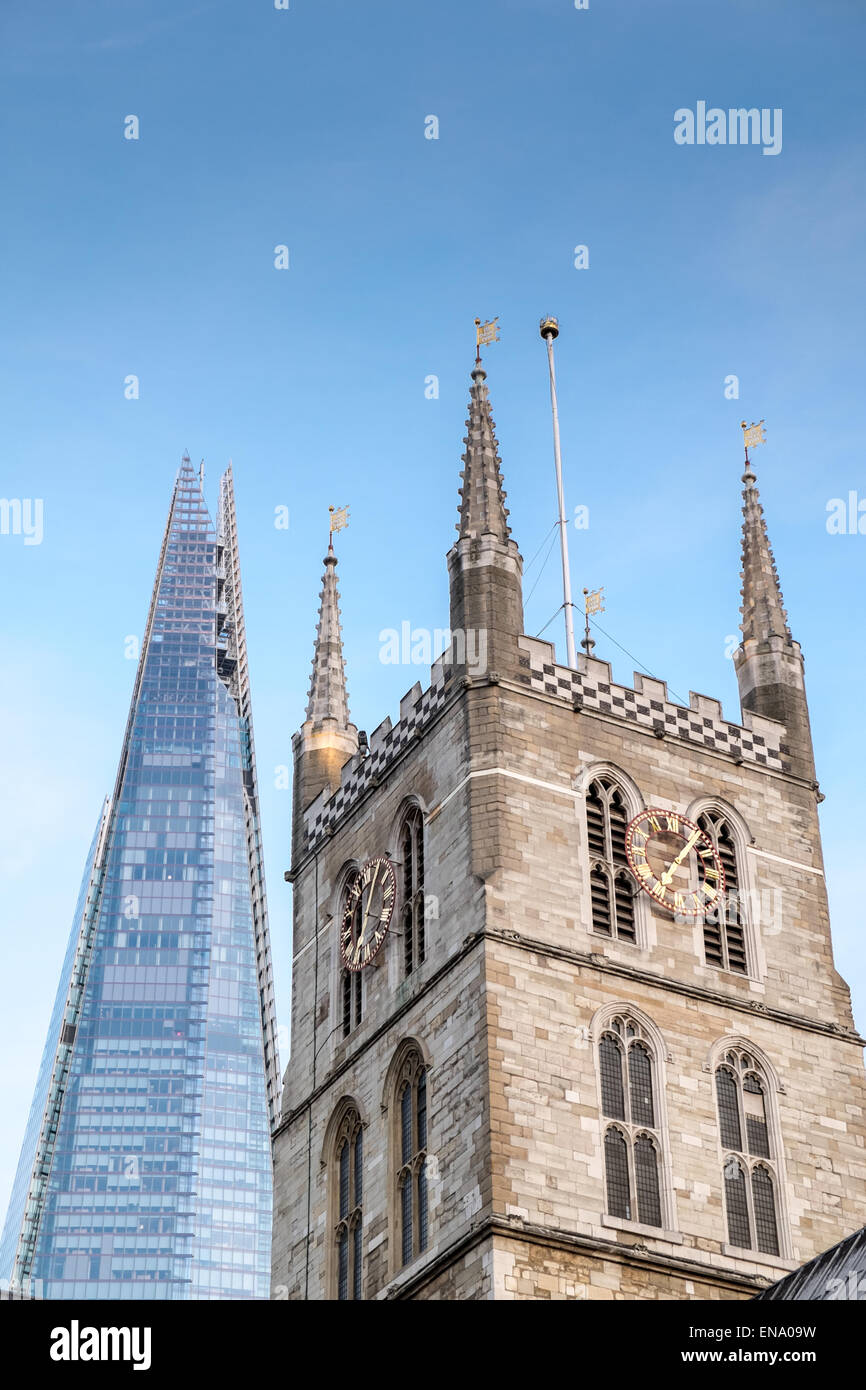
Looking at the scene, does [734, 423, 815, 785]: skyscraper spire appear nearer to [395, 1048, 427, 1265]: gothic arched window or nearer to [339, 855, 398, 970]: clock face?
[339, 855, 398, 970]: clock face

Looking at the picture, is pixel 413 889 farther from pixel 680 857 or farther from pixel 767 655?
pixel 767 655

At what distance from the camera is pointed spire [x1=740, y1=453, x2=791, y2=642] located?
228 ft

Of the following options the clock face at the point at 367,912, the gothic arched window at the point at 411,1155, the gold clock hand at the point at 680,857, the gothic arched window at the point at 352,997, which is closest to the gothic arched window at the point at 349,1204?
the gothic arched window at the point at 411,1155

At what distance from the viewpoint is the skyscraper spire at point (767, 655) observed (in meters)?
67.5

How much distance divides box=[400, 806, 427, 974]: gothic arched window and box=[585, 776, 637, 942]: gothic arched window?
4.60 m

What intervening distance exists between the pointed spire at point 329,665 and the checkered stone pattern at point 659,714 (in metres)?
11.1

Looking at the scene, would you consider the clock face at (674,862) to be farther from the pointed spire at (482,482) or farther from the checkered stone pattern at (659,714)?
the pointed spire at (482,482)

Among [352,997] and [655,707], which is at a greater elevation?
[655,707]

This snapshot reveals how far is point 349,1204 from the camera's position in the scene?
197 ft

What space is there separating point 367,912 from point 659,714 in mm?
9771

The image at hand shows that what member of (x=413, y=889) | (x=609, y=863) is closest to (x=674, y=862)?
(x=609, y=863)

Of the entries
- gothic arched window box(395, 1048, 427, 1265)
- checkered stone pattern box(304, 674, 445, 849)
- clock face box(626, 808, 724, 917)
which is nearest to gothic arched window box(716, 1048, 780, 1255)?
clock face box(626, 808, 724, 917)

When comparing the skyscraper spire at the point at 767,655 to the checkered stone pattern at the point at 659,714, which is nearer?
the checkered stone pattern at the point at 659,714

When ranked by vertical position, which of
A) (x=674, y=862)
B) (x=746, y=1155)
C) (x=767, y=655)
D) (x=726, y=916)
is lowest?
(x=746, y=1155)
